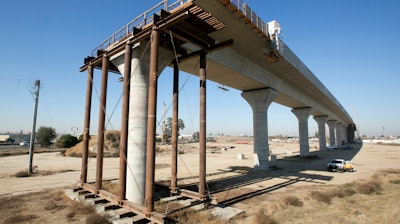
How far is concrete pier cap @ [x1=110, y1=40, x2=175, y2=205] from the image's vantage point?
13.7 m

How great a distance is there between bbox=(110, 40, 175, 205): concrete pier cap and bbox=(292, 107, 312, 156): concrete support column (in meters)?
44.3

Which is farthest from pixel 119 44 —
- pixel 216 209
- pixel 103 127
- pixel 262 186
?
pixel 262 186

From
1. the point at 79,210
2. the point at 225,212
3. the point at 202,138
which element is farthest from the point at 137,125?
the point at 225,212

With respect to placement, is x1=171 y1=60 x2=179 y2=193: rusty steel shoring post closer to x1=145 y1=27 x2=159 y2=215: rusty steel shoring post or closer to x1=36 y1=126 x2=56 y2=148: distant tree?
x1=145 y1=27 x2=159 y2=215: rusty steel shoring post

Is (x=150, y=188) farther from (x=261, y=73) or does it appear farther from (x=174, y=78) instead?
(x=261, y=73)

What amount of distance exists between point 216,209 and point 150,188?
14.3ft

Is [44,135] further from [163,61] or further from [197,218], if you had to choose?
[197,218]

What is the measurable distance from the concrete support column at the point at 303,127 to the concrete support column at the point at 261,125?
22935 mm

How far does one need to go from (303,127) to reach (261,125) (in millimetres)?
24729

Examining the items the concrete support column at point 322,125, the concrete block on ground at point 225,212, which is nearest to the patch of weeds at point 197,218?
the concrete block on ground at point 225,212

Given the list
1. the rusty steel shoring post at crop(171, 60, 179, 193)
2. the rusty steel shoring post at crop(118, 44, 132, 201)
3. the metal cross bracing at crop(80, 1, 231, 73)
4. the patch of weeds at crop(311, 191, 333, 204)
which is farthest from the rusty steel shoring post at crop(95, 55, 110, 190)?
the patch of weeds at crop(311, 191, 333, 204)

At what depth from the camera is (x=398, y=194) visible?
1691 cm

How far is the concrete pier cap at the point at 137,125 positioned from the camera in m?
13.7

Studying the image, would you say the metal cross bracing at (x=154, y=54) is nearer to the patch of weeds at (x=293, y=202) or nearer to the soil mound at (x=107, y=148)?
the patch of weeds at (x=293, y=202)
